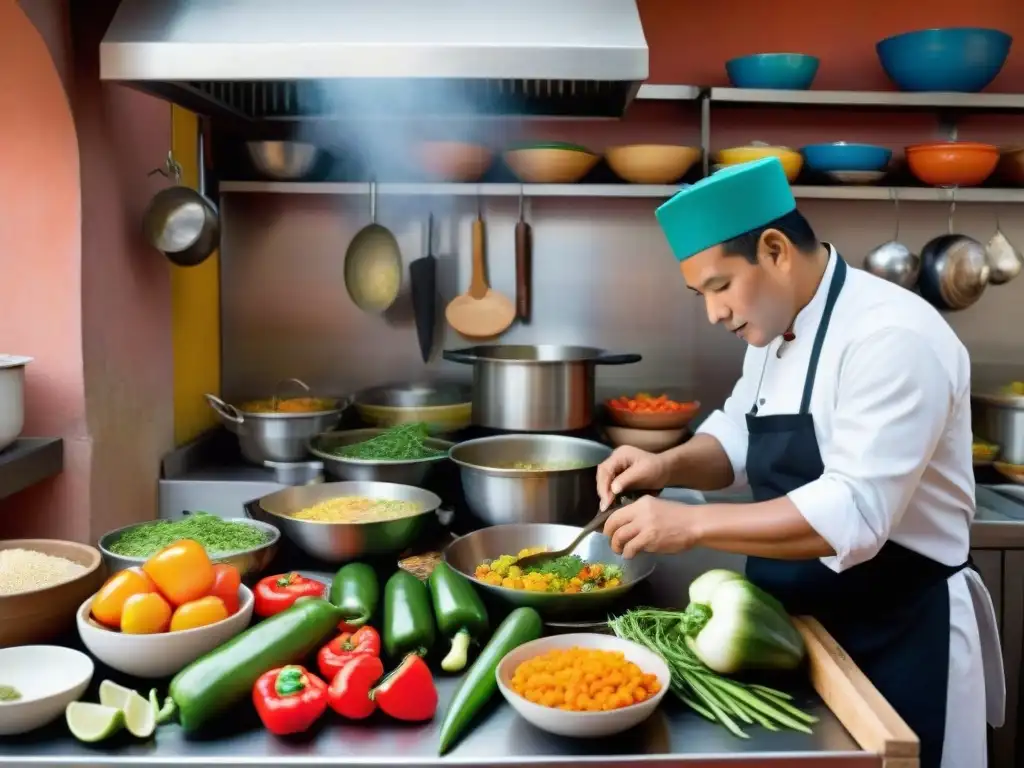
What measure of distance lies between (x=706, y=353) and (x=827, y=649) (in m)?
2.17

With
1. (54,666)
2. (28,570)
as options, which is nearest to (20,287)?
(28,570)

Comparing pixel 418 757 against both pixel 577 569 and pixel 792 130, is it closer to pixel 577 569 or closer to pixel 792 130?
pixel 577 569

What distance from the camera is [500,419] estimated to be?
2.86 m

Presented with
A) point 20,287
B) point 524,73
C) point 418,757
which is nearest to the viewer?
point 418,757

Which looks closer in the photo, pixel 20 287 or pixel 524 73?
pixel 524 73

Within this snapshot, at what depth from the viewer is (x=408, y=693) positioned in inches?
51.1

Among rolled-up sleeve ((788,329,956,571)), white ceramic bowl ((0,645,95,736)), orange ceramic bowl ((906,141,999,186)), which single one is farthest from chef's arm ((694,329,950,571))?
orange ceramic bowl ((906,141,999,186))

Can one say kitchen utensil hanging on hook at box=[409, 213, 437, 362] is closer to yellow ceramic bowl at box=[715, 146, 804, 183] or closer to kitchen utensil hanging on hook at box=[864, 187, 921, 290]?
yellow ceramic bowl at box=[715, 146, 804, 183]

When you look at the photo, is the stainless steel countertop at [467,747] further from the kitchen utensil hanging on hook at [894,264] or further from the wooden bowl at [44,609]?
the kitchen utensil hanging on hook at [894,264]

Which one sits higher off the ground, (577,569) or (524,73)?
(524,73)

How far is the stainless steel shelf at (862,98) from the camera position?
308 cm

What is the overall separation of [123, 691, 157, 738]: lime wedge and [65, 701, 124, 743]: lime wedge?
12 mm

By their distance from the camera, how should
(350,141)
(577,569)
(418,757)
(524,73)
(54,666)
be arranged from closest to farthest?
(418,757) → (54,666) → (577,569) → (524,73) → (350,141)

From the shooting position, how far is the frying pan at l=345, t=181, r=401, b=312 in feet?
11.1
